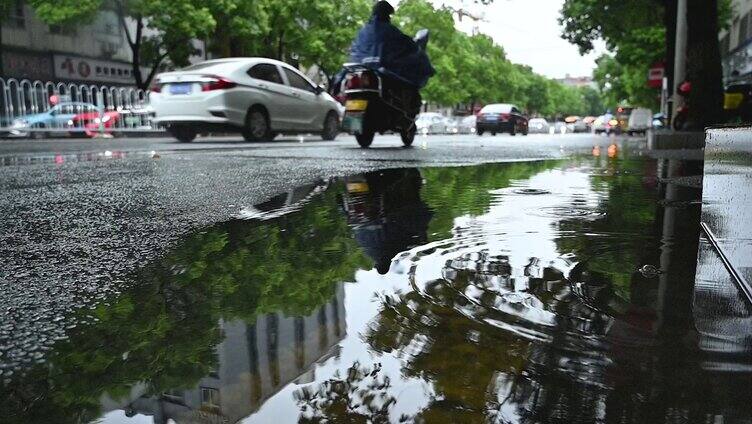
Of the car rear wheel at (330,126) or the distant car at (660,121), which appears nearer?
the car rear wheel at (330,126)

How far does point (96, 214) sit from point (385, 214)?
5.54 feet

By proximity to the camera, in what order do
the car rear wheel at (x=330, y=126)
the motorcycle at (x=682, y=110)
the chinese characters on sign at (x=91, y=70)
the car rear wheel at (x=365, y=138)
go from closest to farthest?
the car rear wheel at (x=365, y=138) < the motorcycle at (x=682, y=110) < the car rear wheel at (x=330, y=126) < the chinese characters on sign at (x=91, y=70)

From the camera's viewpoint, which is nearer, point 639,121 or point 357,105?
point 357,105

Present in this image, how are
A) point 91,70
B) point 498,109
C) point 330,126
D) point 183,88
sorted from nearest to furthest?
point 183,88, point 330,126, point 498,109, point 91,70

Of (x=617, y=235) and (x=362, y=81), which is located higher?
(x=362, y=81)

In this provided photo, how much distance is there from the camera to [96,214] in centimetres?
404

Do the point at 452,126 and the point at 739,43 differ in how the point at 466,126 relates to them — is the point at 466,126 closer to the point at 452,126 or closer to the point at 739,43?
the point at 452,126

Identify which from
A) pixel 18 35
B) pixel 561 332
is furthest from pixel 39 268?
pixel 18 35

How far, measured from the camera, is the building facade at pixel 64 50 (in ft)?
102

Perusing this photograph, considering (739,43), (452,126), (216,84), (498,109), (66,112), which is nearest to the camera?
(216,84)

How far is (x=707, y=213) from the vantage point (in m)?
Result: 2.96

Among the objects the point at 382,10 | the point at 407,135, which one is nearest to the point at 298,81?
the point at 407,135

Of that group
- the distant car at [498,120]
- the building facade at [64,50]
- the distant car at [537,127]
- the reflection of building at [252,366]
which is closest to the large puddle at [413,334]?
the reflection of building at [252,366]

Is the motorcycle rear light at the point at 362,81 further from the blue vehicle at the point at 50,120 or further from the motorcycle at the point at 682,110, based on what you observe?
the blue vehicle at the point at 50,120
